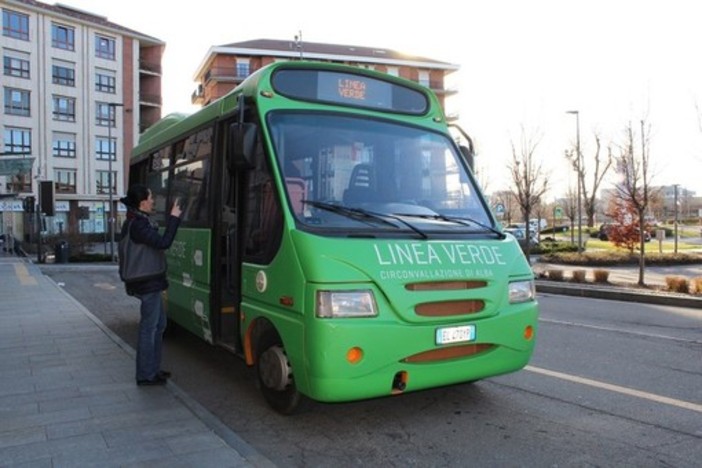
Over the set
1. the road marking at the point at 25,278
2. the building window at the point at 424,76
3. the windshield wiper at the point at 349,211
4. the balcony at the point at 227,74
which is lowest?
the road marking at the point at 25,278

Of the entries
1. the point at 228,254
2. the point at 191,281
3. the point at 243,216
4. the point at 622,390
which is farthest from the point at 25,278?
the point at 622,390

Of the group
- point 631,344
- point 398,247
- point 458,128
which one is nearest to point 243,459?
point 398,247

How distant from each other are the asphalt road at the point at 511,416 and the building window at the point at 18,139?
51968 millimetres

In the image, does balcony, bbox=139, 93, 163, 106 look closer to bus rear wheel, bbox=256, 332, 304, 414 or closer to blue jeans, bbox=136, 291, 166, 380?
blue jeans, bbox=136, 291, 166, 380

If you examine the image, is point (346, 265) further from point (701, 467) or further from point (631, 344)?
point (631, 344)

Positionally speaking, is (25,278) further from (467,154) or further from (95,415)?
(467,154)

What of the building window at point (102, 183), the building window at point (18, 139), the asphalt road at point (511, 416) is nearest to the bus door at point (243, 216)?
the asphalt road at point (511, 416)

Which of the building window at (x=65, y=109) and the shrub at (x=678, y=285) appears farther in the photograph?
the building window at (x=65, y=109)

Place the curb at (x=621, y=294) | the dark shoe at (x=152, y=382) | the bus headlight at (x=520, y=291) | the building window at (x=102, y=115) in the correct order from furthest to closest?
the building window at (x=102, y=115) < the curb at (x=621, y=294) < the dark shoe at (x=152, y=382) < the bus headlight at (x=520, y=291)

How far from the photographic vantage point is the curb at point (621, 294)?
12977 mm

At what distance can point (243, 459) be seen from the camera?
3.86 meters

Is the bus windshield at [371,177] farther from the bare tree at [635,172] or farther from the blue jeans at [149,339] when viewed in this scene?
the bare tree at [635,172]

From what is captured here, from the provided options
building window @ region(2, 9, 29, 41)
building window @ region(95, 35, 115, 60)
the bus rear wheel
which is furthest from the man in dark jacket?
building window @ region(95, 35, 115, 60)

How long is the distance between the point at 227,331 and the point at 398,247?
90.4 inches
